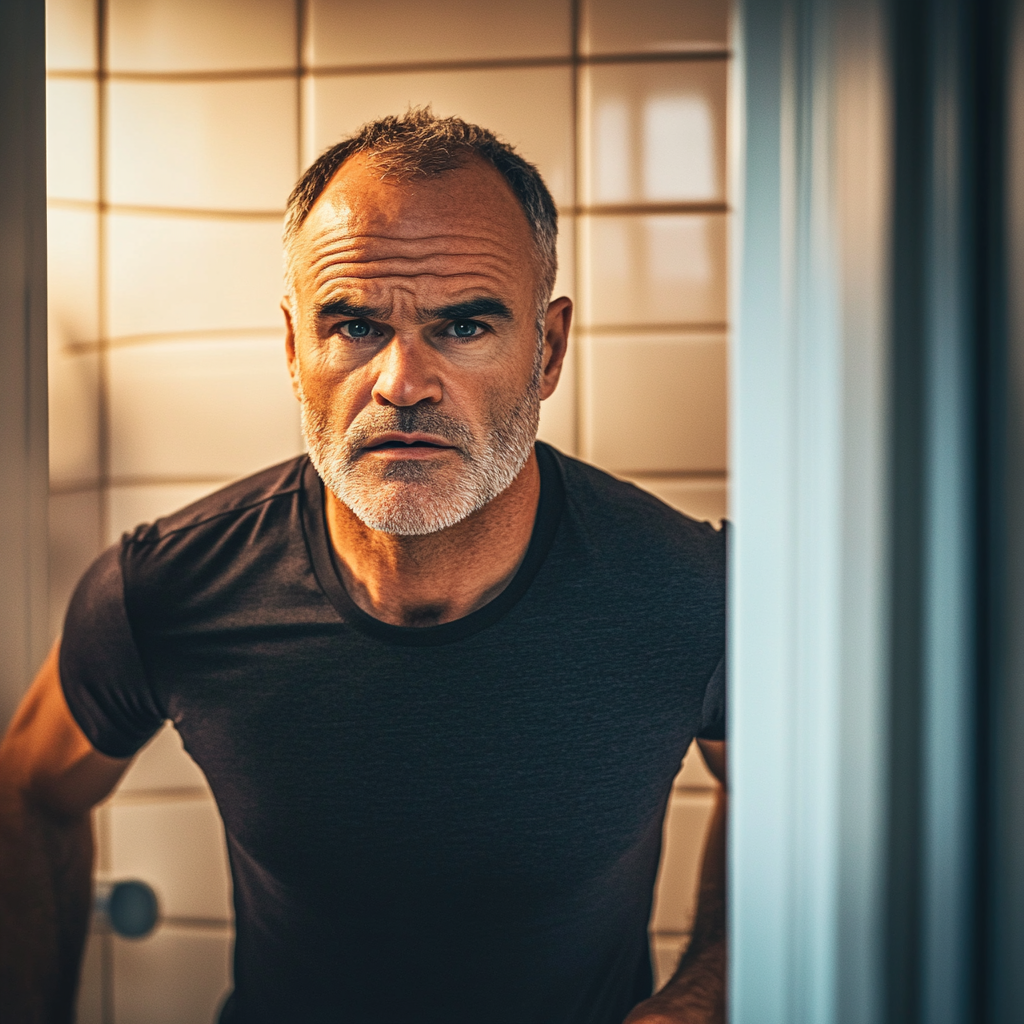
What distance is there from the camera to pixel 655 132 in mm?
765

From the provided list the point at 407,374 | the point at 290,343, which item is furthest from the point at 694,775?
the point at 290,343

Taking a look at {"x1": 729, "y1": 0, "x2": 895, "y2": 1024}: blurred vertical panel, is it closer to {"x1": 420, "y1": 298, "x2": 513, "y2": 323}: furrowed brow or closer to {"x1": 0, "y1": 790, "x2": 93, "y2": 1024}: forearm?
{"x1": 420, "y1": 298, "x2": 513, "y2": 323}: furrowed brow

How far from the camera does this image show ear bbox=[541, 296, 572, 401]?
77 cm

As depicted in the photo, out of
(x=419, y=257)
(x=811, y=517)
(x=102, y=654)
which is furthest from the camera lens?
(x=102, y=654)

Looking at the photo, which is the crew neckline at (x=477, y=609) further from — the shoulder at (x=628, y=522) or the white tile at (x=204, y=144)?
the white tile at (x=204, y=144)

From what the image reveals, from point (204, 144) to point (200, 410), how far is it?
0.84 feet

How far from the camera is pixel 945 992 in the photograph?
48 cm

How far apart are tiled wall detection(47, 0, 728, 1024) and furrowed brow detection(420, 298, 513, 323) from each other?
3.2 inches

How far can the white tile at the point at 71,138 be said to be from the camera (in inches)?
31.4

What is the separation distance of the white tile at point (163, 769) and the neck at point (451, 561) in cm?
24

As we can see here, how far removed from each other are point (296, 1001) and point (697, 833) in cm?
43

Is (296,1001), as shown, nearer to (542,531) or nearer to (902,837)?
(542,531)

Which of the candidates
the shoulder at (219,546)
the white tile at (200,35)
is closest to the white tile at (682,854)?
the shoulder at (219,546)

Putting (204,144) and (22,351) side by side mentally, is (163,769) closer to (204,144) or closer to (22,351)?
(22,351)
